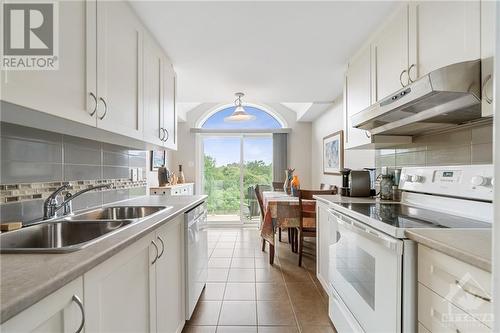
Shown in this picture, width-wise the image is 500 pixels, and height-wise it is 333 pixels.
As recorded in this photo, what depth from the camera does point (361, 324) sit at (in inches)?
52.8

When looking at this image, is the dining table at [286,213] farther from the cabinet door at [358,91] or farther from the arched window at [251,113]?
the arched window at [251,113]

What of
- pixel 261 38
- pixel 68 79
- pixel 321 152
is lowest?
pixel 321 152

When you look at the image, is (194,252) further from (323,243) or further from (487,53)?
(487,53)

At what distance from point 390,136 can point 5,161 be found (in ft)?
7.92

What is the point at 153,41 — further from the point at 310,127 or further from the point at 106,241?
the point at 310,127

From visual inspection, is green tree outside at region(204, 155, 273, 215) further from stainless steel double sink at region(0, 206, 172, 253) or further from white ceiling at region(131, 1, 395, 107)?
stainless steel double sink at region(0, 206, 172, 253)

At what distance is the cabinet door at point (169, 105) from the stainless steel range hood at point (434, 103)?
1.67 meters

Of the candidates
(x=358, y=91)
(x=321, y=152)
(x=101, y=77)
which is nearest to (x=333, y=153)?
(x=321, y=152)

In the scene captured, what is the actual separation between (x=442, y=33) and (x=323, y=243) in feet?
5.79

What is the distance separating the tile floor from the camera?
6.11ft

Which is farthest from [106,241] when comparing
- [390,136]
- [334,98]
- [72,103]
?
[334,98]

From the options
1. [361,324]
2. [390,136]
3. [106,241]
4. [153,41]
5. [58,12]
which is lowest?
[361,324]

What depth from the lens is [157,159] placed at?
415cm

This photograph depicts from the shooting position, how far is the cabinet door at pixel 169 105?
2219 mm
